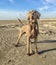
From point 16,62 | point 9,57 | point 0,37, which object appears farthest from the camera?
point 0,37

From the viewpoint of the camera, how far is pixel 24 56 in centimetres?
1025

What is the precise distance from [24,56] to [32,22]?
1.63 meters

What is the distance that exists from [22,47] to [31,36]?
1.73 meters

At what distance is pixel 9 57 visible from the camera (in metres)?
10.3

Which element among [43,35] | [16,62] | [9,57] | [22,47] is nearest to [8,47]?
[22,47]

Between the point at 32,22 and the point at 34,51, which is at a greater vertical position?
the point at 32,22

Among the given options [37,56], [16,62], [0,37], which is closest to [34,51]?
[37,56]

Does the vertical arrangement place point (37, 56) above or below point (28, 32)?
below

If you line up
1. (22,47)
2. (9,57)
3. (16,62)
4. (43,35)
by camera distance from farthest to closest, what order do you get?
(43,35)
(22,47)
(9,57)
(16,62)

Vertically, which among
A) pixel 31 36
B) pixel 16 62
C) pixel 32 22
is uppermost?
pixel 32 22

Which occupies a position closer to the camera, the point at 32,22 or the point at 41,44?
the point at 32,22

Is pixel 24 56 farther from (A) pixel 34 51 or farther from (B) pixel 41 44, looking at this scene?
(B) pixel 41 44

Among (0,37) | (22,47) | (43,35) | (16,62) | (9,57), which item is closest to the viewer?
(16,62)

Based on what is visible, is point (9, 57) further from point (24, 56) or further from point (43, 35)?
point (43, 35)
